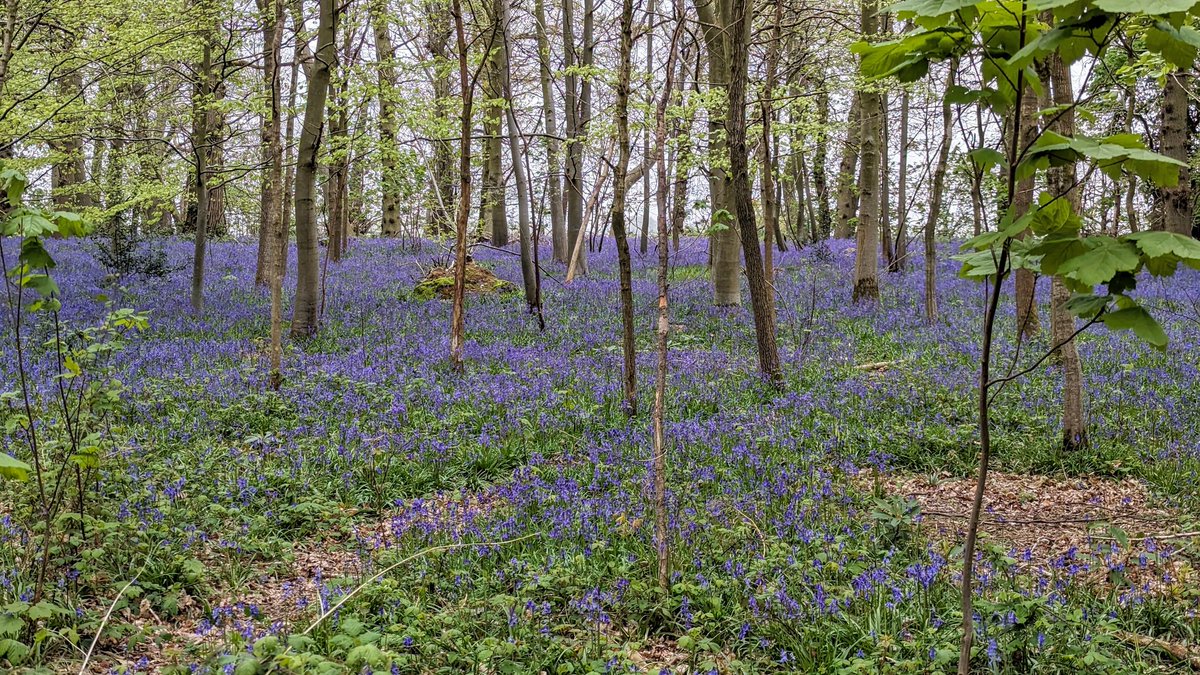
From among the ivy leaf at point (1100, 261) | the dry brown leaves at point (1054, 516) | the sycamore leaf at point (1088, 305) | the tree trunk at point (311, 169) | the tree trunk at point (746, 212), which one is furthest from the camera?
the tree trunk at point (311, 169)

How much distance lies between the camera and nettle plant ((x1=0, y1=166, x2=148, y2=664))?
2.98 meters

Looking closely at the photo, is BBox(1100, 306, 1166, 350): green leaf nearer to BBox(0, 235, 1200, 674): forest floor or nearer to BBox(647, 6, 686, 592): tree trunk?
BBox(0, 235, 1200, 674): forest floor

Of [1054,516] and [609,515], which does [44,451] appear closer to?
[609,515]

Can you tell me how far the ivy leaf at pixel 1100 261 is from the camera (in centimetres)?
172

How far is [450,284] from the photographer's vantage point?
49.8 feet

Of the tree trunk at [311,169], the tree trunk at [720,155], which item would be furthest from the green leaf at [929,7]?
the tree trunk at [311,169]

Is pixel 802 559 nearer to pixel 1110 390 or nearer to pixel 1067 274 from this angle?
pixel 1067 274

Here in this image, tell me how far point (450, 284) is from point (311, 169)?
16.2ft

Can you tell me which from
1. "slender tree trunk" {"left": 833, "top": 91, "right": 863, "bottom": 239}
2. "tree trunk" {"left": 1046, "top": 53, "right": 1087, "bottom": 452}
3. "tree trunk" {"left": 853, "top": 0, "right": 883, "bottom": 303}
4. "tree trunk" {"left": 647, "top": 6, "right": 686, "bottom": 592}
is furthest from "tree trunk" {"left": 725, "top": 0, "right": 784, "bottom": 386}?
"slender tree trunk" {"left": 833, "top": 91, "right": 863, "bottom": 239}

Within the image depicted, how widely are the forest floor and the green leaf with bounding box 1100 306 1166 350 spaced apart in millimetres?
1613

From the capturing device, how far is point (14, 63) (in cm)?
1065

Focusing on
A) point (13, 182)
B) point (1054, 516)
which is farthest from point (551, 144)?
point (13, 182)

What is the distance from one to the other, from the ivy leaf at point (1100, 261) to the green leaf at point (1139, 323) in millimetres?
140

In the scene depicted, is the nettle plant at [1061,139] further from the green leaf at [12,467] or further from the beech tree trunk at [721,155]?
the beech tree trunk at [721,155]
